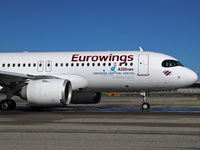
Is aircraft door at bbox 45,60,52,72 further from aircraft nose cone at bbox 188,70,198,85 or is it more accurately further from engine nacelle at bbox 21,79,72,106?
aircraft nose cone at bbox 188,70,198,85

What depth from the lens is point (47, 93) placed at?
53.4ft

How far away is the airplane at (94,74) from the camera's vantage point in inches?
704

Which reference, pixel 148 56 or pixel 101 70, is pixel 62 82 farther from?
pixel 148 56

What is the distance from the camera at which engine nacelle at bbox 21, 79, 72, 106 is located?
16203 millimetres

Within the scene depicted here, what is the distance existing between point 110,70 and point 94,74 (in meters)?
1.15

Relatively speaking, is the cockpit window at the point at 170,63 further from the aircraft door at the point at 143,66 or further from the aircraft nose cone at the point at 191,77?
the aircraft door at the point at 143,66

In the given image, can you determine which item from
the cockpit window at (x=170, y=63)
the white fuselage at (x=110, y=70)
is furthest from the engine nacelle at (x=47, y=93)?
the cockpit window at (x=170, y=63)

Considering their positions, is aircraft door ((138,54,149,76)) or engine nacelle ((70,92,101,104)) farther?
engine nacelle ((70,92,101,104))

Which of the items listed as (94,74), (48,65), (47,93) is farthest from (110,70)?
(47,93)

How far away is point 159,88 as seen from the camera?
733 inches

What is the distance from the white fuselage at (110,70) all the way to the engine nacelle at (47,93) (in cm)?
253

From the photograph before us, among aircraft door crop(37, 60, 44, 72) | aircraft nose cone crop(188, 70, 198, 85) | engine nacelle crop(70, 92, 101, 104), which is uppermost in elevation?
aircraft door crop(37, 60, 44, 72)

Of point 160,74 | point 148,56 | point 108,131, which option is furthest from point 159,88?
point 108,131

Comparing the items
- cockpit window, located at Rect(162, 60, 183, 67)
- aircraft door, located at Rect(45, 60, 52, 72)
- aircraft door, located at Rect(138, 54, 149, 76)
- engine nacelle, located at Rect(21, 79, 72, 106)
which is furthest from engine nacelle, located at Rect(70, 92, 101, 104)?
cockpit window, located at Rect(162, 60, 183, 67)
